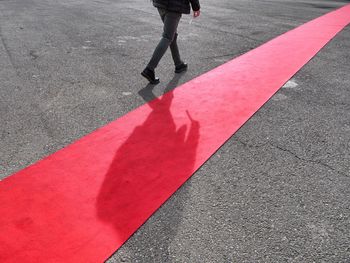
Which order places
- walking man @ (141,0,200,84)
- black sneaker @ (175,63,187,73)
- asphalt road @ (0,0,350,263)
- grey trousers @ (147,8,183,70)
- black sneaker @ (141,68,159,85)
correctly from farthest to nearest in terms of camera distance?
black sneaker @ (175,63,187,73)
black sneaker @ (141,68,159,85)
grey trousers @ (147,8,183,70)
walking man @ (141,0,200,84)
asphalt road @ (0,0,350,263)

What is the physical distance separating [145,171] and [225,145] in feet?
2.62

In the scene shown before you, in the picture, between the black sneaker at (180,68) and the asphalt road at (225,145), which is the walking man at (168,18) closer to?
the asphalt road at (225,145)

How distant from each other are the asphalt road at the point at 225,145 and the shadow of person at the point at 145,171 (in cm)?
11

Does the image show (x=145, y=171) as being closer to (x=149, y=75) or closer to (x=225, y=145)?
(x=225, y=145)

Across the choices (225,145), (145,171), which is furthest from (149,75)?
(145,171)

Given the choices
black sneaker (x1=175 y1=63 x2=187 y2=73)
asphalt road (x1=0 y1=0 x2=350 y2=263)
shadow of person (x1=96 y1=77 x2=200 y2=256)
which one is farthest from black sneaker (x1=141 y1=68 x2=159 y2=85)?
shadow of person (x1=96 y1=77 x2=200 y2=256)

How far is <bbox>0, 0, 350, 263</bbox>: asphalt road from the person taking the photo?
2080 millimetres

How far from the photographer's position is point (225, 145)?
3.10m

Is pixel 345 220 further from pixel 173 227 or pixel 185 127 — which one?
pixel 185 127

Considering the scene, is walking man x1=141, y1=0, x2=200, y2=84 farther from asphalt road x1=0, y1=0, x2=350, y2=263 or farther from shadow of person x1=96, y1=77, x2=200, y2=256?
shadow of person x1=96, y1=77, x2=200, y2=256

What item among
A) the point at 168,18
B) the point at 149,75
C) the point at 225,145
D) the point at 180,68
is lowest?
the point at 180,68

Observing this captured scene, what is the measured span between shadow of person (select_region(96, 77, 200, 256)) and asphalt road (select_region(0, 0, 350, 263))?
0.11m

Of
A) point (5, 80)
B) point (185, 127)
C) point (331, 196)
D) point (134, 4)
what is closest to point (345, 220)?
point (331, 196)

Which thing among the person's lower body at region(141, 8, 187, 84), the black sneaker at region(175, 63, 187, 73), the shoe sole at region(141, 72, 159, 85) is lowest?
the black sneaker at region(175, 63, 187, 73)
